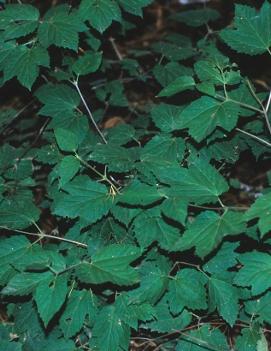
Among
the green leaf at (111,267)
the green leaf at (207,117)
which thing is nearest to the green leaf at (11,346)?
the green leaf at (111,267)

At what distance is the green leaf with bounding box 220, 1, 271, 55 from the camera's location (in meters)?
2.21

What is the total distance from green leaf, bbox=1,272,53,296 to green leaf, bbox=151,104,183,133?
0.94 meters

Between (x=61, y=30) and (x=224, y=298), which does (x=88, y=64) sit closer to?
(x=61, y=30)

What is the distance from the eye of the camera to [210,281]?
217 centimetres

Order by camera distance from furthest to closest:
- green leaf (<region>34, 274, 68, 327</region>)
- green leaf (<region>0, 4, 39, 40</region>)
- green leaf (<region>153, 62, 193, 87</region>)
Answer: green leaf (<region>153, 62, 193, 87</region>) → green leaf (<region>0, 4, 39, 40</region>) → green leaf (<region>34, 274, 68, 327</region>)

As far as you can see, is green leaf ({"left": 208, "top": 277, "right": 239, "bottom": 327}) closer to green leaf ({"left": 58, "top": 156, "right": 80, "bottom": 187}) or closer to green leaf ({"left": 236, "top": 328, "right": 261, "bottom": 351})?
green leaf ({"left": 236, "top": 328, "right": 261, "bottom": 351})

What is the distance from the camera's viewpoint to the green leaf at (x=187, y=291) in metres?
2.11

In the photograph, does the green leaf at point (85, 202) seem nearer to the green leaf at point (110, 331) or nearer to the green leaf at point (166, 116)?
the green leaf at point (110, 331)

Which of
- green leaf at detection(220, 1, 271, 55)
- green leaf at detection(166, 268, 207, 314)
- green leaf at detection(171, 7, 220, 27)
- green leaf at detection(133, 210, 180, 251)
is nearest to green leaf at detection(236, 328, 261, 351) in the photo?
green leaf at detection(166, 268, 207, 314)

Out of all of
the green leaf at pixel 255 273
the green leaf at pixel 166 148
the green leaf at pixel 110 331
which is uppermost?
the green leaf at pixel 166 148

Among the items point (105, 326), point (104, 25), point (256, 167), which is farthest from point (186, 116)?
point (256, 167)

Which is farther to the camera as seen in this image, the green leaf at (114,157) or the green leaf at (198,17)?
the green leaf at (198,17)

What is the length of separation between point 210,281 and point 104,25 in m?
1.27

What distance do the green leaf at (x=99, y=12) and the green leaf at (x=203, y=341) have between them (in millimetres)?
1432
